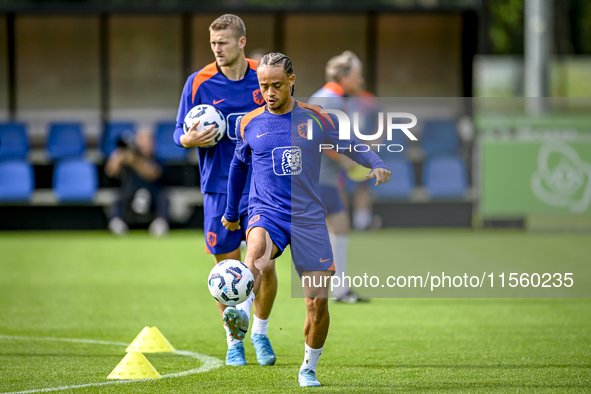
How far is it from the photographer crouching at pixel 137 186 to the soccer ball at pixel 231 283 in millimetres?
10116

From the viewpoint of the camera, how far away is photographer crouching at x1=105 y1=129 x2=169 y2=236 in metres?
14.8

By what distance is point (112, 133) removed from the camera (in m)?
16.5

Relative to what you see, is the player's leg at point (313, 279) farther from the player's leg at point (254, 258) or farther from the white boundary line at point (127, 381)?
the white boundary line at point (127, 381)

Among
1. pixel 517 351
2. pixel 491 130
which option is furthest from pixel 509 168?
pixel 517 351

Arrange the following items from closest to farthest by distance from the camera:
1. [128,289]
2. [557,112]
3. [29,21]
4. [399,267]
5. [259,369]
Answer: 1. [259,369]
2. [128,289]
3. [399,267]
4. [557,112]
5. [29,21]

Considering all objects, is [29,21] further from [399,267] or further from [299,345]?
[299,345]

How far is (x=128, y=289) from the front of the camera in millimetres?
9453

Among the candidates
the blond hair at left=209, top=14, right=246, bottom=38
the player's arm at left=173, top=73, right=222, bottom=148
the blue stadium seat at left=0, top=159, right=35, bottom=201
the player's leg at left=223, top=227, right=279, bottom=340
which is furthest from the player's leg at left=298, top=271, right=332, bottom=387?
the blue stadium seat at left=0, top=159, right=35, bottom=201

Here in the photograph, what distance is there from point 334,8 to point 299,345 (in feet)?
37.6

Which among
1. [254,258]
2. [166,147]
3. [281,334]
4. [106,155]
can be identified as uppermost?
[166,147]

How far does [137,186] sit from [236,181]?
9839mm

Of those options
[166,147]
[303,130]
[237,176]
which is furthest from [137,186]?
[303,130]

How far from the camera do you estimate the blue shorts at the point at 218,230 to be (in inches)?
230

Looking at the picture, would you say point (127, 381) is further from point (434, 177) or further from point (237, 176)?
point (434, 177)
